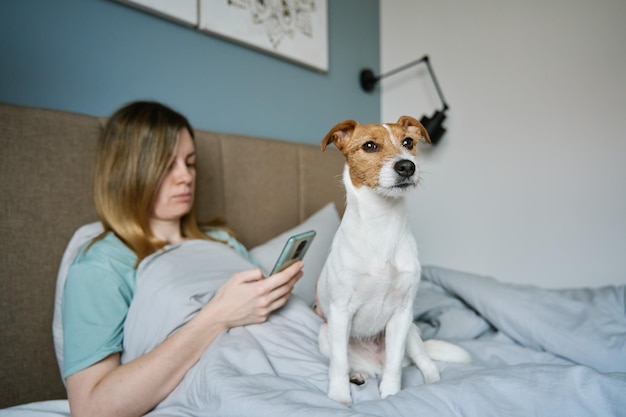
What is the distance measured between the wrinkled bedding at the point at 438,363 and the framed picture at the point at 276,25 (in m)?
0.93

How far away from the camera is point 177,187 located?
1086mm

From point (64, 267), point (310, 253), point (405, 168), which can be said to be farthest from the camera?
point (310, 253)

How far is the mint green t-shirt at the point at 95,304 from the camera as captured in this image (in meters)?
0.79

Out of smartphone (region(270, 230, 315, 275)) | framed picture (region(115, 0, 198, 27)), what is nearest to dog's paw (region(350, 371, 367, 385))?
smartphone (region(270, 230, 315, 275))

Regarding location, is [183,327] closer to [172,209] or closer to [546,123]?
[172,209]

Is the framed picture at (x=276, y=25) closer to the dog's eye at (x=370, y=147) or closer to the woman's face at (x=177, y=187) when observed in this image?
the woman's face at (x=177, y=187)

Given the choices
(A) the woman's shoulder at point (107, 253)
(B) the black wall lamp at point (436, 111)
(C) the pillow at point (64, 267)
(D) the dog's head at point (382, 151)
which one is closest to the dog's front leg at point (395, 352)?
(D) the dog's head at point (382, 151)

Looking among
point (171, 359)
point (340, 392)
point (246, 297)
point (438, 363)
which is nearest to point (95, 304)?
point (171, 359)

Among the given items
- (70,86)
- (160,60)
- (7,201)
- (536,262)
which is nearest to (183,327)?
(7,201)

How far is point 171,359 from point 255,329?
0.60ft

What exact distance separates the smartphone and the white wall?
102 cm

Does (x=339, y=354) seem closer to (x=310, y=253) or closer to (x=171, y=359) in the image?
(x=171, y=359)

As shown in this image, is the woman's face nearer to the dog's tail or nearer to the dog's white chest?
the dog's white chest

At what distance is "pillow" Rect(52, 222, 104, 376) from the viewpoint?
0.92 metres
